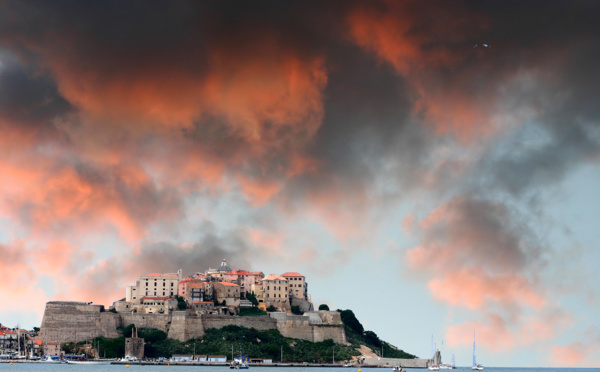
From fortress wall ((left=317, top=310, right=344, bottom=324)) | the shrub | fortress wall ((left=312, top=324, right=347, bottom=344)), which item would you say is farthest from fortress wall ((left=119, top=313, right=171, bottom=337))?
fortress wall ((left=317, top=310, right=344, bottom=324))

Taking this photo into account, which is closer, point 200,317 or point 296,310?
point 200,317

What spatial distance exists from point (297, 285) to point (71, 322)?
96.4 feet

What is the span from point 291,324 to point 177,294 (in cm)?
1459

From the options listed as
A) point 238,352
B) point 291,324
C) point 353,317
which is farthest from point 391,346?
point 238,352

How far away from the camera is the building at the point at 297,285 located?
3984 inches

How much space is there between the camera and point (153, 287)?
310 feet

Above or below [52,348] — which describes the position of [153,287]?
above

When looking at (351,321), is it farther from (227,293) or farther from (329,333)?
(227,293)

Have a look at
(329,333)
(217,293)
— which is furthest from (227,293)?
(329,333)

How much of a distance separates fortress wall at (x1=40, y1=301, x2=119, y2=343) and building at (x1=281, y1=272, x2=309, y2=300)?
25.4 meters

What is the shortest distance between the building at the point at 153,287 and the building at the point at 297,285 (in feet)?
47.3

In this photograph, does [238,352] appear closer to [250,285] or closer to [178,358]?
[178,358]

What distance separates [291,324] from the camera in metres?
90.0

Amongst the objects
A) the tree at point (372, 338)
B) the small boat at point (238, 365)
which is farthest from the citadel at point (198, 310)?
the small boat at point (238, 365)
